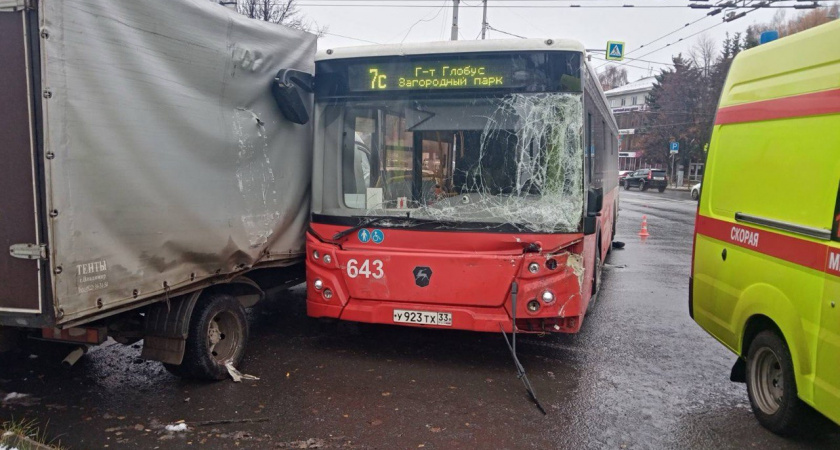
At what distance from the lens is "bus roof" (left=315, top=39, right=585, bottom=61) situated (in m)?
5.57

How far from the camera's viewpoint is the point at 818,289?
3756mm

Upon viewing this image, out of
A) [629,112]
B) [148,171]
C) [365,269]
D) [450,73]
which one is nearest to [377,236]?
[365,269]

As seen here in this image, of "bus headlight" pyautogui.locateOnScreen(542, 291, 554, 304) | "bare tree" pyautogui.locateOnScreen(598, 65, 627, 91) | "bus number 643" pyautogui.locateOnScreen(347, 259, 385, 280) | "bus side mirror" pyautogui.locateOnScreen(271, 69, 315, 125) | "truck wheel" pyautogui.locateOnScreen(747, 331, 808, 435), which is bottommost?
"truck wheel" pyautogui.locateOnScreen(747, 331, 808, 435)

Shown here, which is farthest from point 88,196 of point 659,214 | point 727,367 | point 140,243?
point 659,214

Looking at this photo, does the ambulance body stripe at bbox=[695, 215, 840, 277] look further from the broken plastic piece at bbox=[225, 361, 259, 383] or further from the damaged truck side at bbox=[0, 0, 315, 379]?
the broken plastic piece at bbox=[225, 361, 259, 383]

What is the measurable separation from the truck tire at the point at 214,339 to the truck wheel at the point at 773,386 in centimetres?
427

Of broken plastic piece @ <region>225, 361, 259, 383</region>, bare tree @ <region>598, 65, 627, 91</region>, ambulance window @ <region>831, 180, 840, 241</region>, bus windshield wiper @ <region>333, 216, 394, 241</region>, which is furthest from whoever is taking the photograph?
bare tree @ <region>598, 65, 627, 91</region>

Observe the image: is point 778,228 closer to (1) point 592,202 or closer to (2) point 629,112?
(1) point 592,202

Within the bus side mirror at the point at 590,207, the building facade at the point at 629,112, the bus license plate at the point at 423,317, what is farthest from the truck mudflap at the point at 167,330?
the building facade at the point at 629,112

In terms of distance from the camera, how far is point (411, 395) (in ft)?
17.2

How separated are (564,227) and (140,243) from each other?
346cm

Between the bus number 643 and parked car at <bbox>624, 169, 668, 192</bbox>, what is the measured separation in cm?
4854

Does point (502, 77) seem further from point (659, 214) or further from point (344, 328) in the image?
point (659, 214)

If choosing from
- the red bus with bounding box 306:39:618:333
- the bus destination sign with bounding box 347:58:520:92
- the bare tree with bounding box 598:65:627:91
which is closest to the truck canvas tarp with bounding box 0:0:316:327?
the red bus with bounding box 306:39:618:333
